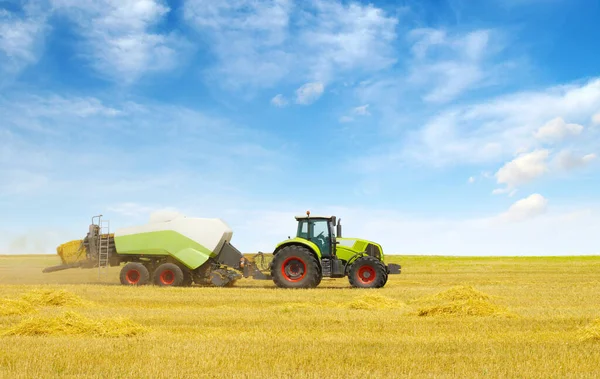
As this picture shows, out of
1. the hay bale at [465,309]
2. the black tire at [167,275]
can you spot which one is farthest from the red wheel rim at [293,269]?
the hay bale at [465,309]

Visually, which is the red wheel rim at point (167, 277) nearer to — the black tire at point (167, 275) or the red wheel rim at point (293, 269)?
the black tire at point (167, 275)

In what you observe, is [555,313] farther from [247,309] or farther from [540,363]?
[247,309]

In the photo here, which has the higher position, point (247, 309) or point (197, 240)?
point (197, 240)

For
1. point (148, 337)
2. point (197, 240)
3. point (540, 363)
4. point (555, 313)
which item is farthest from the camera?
point (197, 240)

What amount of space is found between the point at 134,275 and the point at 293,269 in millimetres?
6204

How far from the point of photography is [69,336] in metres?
10.6

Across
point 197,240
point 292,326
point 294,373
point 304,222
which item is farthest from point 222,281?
point 294,373

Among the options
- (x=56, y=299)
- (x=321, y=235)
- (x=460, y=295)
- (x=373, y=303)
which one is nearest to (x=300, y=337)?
(x=373, y=303)

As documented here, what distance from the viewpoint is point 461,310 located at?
13.6 m

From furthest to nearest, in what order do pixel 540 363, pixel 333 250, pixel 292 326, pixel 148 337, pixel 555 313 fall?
pixel 333 250 → pixel 555 313 → pixel 292 326 → pixel 148 337 → pixel 540 363

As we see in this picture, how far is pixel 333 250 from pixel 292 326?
961 cm

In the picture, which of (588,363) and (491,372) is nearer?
(491,372)

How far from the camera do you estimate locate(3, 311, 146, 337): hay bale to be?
10791 millimetres

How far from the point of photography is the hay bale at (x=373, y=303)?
48.1 ft
